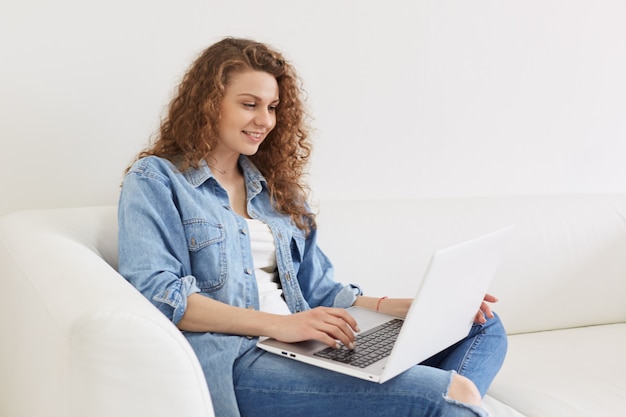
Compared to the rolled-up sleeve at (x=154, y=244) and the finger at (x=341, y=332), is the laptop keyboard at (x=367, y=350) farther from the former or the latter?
the rolled-up sleeve at (x=154, y=244)

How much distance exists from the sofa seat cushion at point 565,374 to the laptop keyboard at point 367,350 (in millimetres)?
412

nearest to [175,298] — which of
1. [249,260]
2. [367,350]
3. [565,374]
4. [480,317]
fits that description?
[249,260]

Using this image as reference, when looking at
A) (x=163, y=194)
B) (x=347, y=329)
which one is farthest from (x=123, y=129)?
(x=347, y=329)

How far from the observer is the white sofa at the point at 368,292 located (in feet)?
3.13

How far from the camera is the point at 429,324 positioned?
124 centimetres

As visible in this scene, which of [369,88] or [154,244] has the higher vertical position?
[369,88]

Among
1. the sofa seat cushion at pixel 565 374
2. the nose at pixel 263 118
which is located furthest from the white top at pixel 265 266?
the sofa seat cushion at pixel 565 374

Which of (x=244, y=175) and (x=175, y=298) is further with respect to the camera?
(x=244, y=175)

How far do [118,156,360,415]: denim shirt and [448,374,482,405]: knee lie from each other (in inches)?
14.4

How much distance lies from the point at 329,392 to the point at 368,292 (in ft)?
2.41

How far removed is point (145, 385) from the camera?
3.13 feet

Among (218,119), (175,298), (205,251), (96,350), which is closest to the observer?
(96,350)

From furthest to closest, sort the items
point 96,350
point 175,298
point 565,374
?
point 565,374 < point 175,298 < point 96,350

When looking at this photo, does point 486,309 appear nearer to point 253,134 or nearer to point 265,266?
point 265,266
